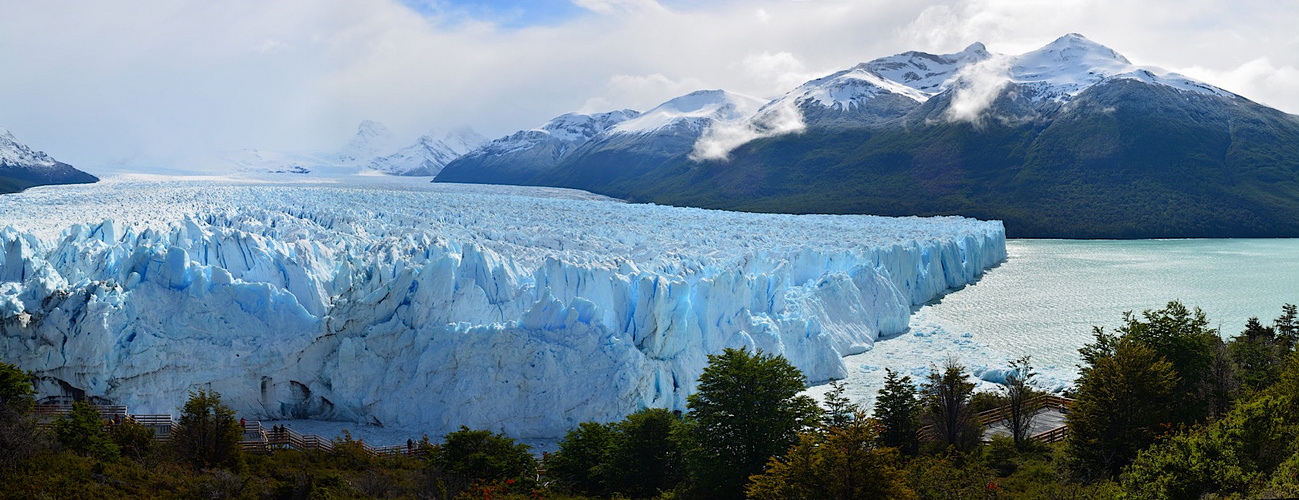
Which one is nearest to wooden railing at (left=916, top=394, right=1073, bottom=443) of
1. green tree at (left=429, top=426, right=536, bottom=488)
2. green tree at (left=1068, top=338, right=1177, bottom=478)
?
green tree at (left=1068, top=338, right=1177, bottom=478)

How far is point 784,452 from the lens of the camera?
11.6m

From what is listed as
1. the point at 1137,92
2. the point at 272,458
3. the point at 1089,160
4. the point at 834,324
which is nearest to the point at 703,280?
the point at 834,324

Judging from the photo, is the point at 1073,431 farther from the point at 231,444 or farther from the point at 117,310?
the point at 117,310

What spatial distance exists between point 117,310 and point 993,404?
1883 cm

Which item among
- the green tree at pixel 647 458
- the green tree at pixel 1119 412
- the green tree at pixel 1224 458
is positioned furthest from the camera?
the green tree at pixel 647 458

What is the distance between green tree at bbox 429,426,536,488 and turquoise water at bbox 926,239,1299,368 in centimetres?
1635

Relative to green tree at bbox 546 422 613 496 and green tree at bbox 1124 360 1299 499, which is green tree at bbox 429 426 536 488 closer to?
green tree at bbox 546 422 613 496

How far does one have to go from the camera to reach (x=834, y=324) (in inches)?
923

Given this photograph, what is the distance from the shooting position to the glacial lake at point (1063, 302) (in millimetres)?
22344

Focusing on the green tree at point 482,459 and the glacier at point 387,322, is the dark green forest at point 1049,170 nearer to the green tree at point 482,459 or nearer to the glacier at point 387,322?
the glacier at point 387,322

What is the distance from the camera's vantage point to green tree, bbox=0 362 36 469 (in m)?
9.66

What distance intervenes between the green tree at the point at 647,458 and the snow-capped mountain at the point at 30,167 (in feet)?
238

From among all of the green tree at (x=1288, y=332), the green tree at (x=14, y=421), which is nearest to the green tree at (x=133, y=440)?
the green tree at (x=14, y=421)

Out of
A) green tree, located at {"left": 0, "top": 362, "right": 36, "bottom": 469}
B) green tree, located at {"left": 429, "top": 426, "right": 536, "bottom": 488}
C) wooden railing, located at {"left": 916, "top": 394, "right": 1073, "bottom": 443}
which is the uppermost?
green tree, located at {"left": 0, "top": 362, "right": 36, "bottom": 469}
